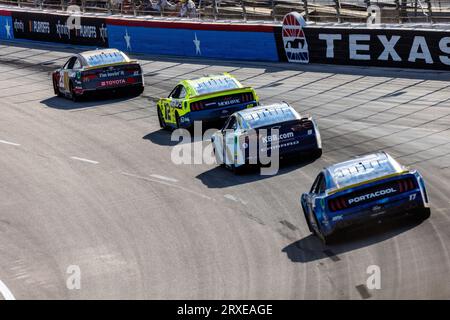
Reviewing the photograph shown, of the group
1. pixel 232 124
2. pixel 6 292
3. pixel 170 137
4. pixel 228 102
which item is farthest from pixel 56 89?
pixel 6 292

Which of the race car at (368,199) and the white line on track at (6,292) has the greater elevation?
the race car at (368,199)

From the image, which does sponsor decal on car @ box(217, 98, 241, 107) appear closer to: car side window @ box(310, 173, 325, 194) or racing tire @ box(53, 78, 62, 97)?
car side window @ box(310, 173, 325, 194)

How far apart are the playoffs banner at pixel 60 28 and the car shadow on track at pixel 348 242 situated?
1006 inches

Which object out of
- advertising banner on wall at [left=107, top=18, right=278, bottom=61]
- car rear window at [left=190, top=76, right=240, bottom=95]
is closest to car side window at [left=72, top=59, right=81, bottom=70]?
advertising banner on wall at [left=107, top=18, right=278, bottom=61]

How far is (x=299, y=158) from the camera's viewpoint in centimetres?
2023

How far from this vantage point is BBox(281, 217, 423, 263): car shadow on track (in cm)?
1468

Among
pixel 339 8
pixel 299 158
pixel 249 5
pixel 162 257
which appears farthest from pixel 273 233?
pixel 249 5

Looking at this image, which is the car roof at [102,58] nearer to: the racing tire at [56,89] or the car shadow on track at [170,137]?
the racing tire at [56,89]

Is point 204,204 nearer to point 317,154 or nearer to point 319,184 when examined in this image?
point 317,154

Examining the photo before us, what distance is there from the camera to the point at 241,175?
19.9 m

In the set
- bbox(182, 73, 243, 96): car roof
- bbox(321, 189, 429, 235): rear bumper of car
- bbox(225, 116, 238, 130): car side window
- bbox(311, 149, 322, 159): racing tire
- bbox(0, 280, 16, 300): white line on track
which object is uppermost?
bbox(182, 73, 243, 96): car roof

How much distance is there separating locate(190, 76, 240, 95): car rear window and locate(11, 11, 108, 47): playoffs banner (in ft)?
55.4

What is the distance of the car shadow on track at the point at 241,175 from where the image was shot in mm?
19438

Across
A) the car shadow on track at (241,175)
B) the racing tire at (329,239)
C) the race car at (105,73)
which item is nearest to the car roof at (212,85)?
the car shadow on track at (241,175)
